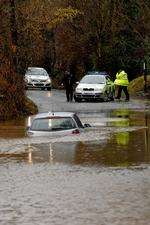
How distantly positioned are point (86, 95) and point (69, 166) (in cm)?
2594

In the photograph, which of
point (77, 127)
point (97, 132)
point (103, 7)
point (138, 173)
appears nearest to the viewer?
point (138, 173)

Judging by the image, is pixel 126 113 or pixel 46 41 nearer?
pixel 126 113

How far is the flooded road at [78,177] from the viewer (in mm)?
12086

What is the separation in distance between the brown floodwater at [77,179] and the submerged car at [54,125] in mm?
399

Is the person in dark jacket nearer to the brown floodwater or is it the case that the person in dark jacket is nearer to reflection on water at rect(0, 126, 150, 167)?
the brown floodwater

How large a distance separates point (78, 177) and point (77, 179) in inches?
10.2

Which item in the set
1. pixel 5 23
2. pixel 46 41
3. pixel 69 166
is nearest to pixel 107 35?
pixel 46 41

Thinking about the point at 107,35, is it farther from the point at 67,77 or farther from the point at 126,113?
the point at 126,113

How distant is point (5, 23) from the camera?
36.2m

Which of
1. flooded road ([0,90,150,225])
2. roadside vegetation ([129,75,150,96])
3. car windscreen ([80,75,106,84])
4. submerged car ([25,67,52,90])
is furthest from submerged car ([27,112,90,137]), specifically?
submerged car ([25,67,52,90])

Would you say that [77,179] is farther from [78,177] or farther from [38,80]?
[38,80]

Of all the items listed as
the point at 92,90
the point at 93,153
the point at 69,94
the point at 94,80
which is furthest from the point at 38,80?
the point at 93,153

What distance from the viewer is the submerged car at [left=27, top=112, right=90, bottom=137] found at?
23750 millimetres

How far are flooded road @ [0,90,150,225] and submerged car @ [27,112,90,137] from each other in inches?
14.3
